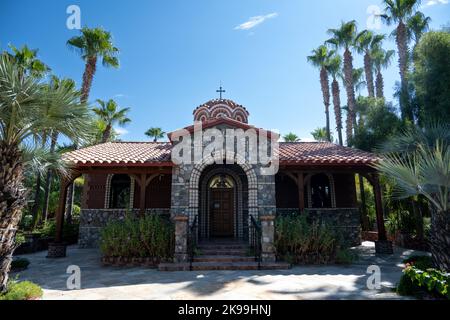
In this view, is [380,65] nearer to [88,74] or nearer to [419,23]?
[419,23]

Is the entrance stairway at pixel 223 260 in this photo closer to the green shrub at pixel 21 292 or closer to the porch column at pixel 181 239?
the porch column at pixel 181 239

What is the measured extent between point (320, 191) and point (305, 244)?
5.18m

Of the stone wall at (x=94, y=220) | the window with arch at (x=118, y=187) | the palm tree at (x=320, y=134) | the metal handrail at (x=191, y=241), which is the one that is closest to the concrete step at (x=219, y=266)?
the metal handrail at (x=191, y=241)

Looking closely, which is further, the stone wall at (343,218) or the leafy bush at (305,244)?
the stone wall at (343,218)

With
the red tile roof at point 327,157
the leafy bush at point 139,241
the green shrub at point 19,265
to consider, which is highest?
the red tile roof at point 327,157

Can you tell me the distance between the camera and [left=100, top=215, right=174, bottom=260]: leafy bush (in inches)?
333

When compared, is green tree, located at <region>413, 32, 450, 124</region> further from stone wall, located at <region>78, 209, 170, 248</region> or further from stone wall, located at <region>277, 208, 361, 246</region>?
stone wall, located at <region>78, 209, 170, 248</region>

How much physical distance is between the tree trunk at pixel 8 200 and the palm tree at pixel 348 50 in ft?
67.1

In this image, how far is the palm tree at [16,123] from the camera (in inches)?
186

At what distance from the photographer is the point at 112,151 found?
1193 cm

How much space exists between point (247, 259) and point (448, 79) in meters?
9.16

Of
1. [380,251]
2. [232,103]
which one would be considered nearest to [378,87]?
[232,103]

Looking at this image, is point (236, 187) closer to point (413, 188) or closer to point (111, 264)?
point (111, 264)

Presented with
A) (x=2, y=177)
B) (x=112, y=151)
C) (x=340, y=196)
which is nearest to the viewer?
(x=2, y=177)
